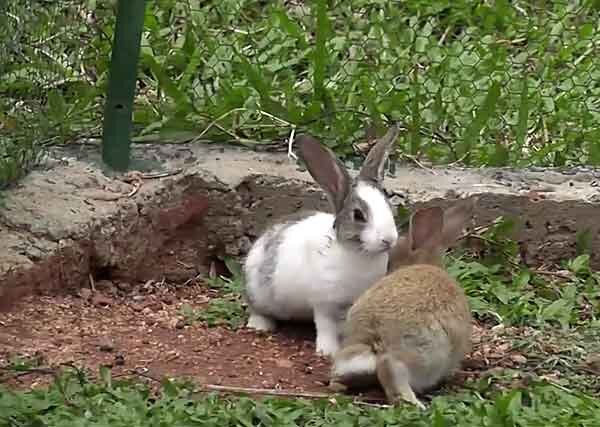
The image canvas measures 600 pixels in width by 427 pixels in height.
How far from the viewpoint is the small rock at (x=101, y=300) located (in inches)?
228

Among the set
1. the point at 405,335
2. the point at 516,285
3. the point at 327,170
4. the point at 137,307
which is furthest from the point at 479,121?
the point at 405,335

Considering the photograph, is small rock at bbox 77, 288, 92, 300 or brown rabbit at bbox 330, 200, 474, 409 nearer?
brown rabbit at bbox 330, 200, 474, 409

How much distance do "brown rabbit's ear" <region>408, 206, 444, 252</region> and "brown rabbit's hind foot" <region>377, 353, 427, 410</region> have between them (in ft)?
2.56

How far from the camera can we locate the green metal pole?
235 inches

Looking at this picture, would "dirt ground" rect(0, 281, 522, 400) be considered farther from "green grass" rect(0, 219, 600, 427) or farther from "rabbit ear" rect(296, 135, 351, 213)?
"rabbit ear" rect(296, 135, 351, 213)

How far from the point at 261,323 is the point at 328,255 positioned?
1.31 feet

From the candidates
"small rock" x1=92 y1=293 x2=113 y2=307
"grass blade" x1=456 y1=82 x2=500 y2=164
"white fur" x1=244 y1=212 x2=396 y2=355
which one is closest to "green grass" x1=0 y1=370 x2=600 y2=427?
"white fur" x1=244 y1=212 x2=396 y2=355

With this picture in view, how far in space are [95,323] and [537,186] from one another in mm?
1868

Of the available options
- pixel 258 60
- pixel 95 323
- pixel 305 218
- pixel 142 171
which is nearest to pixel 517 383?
pixel 305 218

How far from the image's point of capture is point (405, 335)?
15.6 feet

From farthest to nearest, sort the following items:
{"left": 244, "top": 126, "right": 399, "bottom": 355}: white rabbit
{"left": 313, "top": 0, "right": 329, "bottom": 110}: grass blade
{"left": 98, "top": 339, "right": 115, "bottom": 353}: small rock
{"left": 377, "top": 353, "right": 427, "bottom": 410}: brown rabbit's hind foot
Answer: {"left": 313, "top": 0, "right": 329, "bottom": 110}: grass blade
{"left": 244, "top": 126, "right": 399, "bottom": 355}: white rabbit
{"left": 98, "top": 339, "right": 115, "bottom": 353}: small rock
{"left": 377, "top": 353, "right": 427, "bottom": 410}: brown rabbit's hind foot

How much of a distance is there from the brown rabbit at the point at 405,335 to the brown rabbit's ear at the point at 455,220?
0.47m

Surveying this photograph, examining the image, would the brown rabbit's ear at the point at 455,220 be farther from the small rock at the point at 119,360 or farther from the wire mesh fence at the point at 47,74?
the wire mesh fence at the point at 47,74

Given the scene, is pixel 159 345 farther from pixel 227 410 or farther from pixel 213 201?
pixel 213 201
